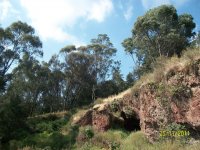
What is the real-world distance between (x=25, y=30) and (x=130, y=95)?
17.3 metres

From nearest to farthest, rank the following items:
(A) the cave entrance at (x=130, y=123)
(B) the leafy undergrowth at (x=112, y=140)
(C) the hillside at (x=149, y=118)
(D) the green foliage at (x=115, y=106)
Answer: (C) the hillside at (x=149, y=118) → (B) the leafy undergrowth at (x=112, y=140) → (A) the cave entrance at (x=130, y=123) → (D) the green foliage at (x=115, y=106)

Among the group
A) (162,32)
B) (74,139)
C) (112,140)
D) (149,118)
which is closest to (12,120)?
(74,139)

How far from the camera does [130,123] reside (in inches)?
972

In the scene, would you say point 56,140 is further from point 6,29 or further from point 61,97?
point 61,97

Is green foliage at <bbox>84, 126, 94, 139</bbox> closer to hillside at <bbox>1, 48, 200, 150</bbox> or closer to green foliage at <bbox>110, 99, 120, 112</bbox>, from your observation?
hillside at <bbox>1, 48, 200, 150</bbox>

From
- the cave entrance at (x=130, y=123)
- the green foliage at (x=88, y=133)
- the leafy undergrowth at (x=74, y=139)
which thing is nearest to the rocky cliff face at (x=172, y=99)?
the leafy undergrowth at (x=74, y=139)

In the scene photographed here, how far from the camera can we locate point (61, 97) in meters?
46.6

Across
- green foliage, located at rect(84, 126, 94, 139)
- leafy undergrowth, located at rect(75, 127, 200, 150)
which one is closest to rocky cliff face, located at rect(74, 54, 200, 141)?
leafy undergrowth, located at rect(75, 127, 200, 150)

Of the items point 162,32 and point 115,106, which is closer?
point 115,106

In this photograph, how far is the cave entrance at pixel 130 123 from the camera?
23930 mm

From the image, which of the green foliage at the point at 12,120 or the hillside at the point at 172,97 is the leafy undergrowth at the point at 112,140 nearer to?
the hillside at the point at 172,97

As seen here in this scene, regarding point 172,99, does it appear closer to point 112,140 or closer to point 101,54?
point 112,140

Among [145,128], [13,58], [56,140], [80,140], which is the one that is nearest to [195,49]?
[145,128]

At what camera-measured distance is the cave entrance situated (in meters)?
23.9
